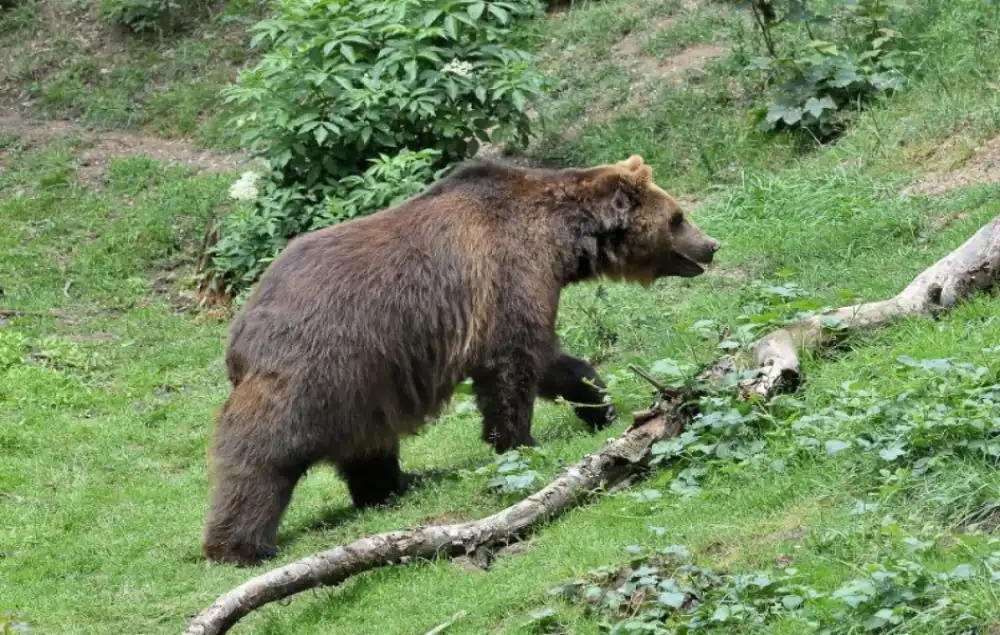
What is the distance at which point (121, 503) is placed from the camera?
9445mm

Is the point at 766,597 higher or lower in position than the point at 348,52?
lower

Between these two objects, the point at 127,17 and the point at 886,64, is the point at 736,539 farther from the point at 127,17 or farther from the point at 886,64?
the point at 127,17

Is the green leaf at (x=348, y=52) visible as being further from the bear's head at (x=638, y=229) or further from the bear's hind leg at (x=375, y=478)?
the bear's hind leg at (x=375, y=478)

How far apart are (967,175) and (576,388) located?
4293 mm

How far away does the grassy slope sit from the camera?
638 centimetres

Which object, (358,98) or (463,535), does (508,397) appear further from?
(358,98)

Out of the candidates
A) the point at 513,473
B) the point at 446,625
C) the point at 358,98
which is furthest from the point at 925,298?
the point at 358,98

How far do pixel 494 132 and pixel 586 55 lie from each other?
3.02 metres

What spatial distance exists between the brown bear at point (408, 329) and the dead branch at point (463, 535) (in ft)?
1.69

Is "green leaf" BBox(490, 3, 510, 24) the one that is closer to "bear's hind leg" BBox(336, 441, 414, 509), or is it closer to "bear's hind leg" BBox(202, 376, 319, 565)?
"bear's hind leg" BBox(336, 441, 414, 509)

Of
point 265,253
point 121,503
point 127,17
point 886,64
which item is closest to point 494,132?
point 265,253

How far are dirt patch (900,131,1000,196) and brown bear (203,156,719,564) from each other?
10.4ft

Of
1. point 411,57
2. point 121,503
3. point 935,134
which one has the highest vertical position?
point 411,57

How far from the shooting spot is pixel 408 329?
805 centimetres
